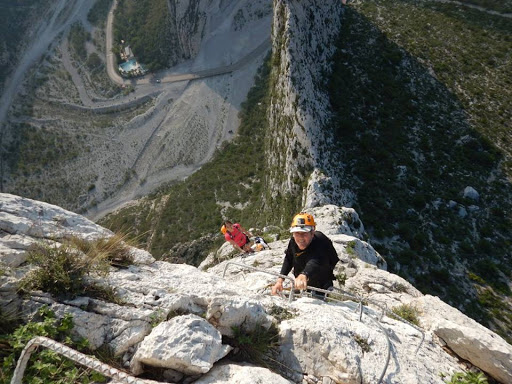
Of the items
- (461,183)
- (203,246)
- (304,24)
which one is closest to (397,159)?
(461,183)

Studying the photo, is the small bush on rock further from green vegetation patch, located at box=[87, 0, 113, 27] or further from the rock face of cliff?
green vegetation patch, located at box=[87, 0, 113, 27]

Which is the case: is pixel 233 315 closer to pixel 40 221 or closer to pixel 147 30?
pixel 40 221

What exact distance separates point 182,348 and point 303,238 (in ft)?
11.8

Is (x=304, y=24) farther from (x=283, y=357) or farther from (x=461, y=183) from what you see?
(x=283, y=357)

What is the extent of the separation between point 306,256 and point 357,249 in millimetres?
7731

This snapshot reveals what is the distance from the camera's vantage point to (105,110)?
61.4 meters

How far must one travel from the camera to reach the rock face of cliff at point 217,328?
5406mm

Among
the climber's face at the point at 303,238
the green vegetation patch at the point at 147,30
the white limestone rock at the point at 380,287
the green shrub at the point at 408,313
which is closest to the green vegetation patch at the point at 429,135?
the white limestone rock at the point at 380,287

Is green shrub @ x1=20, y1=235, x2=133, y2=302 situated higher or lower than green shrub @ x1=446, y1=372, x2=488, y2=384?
higher

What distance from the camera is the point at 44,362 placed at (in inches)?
198

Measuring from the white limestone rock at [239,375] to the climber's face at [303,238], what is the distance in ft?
9.92

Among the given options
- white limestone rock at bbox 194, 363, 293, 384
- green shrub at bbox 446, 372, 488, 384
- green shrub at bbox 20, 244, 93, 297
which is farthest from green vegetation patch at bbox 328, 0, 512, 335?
green shrub at bbox 20, 244, 93, 297

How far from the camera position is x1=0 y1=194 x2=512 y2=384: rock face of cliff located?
5406 mm

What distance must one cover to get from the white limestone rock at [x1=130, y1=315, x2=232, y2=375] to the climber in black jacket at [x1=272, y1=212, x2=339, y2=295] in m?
2.60
